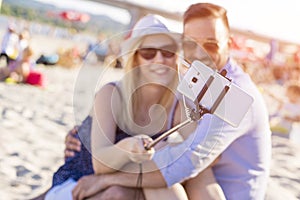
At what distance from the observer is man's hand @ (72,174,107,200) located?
1045mm

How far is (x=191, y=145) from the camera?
96 cm

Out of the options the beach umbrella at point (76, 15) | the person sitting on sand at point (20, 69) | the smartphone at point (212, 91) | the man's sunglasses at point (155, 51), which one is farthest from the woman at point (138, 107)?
the person sitting on sand at point (20, 69)

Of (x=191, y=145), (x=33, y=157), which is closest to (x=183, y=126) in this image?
(x=191, y=145)

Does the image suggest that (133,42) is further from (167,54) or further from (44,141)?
(44,141)

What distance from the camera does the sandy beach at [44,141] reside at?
105cm

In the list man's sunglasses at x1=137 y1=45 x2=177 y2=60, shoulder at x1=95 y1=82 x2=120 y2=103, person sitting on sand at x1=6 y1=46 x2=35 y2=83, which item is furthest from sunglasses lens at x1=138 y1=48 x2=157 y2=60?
person sitting on sand at x1=6 y1=46 x2=35 y2=83

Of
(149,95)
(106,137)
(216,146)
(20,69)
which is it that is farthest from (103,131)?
(20,69)

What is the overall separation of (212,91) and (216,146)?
183 millimetres

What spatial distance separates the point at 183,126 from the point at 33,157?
3.62ft

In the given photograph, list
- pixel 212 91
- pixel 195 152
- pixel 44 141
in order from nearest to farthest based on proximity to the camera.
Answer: pixel 212 91
pixel 195 152
pixel 44 141

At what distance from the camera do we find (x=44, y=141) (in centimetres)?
210

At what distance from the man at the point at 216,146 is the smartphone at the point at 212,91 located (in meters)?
0.05

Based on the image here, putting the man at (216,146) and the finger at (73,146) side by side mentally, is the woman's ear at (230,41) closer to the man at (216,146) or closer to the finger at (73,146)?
the man at (216,146)

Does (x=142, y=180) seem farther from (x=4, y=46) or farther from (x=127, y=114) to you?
(x=4, y=46)
